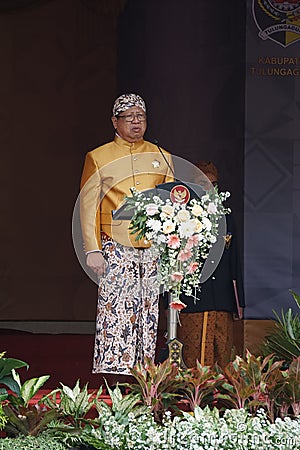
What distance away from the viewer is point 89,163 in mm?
5512

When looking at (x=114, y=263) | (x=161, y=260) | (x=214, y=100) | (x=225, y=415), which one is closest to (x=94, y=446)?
(x=225, y=415)

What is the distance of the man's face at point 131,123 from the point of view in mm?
5395

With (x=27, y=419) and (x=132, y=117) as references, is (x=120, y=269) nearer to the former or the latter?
(x=132, y=117)

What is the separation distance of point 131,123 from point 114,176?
299 millimetres

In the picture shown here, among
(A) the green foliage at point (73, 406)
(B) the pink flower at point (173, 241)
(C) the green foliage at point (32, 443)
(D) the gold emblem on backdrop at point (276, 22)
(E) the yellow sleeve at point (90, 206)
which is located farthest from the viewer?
(D) the gold emblem on backdrop at point (276, 22)

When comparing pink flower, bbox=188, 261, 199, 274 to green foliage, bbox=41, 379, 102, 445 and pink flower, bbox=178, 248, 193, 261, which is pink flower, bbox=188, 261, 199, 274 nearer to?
pink flower, bbox=178, 248, 193, 261

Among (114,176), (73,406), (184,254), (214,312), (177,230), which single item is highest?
(114,176)

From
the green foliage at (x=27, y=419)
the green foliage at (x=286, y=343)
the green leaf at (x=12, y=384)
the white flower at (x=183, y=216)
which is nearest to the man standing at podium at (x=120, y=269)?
the green foliage at (x=286, y=343)

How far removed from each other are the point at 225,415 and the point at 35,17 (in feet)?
20.3

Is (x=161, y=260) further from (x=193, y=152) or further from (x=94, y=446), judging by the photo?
(x=193, y=152)

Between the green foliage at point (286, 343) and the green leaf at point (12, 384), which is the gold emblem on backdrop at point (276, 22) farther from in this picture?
the green leaf at point (12, 384)

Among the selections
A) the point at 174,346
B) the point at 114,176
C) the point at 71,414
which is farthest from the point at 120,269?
the point at 71,414

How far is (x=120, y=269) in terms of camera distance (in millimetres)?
5352

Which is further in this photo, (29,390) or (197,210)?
(197,210)
